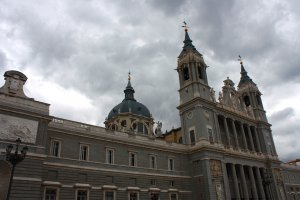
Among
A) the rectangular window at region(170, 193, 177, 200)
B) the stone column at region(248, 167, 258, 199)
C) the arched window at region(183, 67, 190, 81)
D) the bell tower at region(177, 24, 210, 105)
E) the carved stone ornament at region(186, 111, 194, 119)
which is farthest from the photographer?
the arched window at region(183, 67, 190, 81)

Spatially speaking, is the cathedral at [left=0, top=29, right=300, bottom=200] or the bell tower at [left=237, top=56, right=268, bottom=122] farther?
the bell tower at [left=237, top=56, right=268, bottom=122]

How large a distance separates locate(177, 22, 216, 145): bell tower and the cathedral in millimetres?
160

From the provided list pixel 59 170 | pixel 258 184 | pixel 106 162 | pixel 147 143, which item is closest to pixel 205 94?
pixel 147 143

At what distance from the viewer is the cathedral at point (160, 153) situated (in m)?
24.5

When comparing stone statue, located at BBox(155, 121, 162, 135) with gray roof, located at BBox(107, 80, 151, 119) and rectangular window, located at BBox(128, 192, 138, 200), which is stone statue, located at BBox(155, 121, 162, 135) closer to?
gray roof, located at BBox(107, 80, 151, 119)

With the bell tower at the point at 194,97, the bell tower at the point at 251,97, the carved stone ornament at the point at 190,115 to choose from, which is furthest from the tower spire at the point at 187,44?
the bell tower at the point at 251,97

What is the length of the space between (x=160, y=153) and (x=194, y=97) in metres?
10.8

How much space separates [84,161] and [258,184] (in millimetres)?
31484

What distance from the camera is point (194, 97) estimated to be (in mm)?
43000

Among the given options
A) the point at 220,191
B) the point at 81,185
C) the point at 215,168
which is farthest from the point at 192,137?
the point at 81,185

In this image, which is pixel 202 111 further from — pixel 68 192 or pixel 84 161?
pixel 68 192

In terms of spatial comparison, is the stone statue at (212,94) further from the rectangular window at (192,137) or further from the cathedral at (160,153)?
the rectangular window at (192,137)

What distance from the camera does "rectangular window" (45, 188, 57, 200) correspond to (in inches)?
1028

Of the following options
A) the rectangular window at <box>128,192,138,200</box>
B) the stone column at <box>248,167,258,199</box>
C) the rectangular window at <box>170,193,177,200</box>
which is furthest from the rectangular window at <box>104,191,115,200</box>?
the stone column at <box>248,167,258,199</box>
